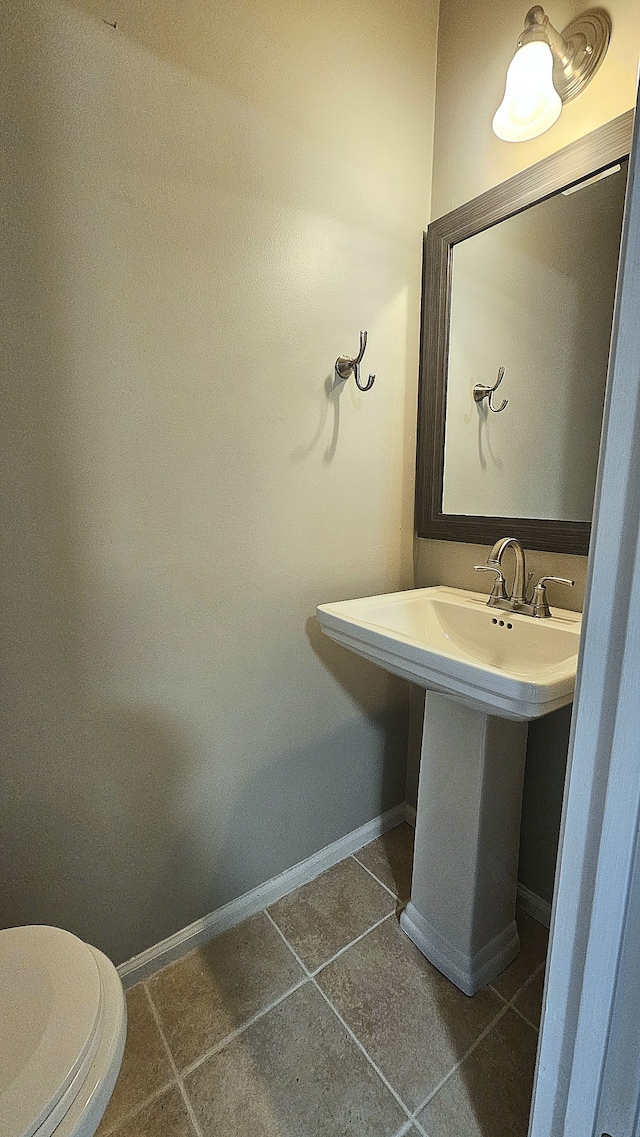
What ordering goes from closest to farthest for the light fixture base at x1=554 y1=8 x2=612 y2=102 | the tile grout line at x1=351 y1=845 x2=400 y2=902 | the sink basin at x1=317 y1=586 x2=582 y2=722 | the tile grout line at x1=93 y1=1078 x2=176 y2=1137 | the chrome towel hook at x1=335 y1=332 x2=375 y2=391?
the sink basin at x1=317 y1=586 x2=582 y2=722, the tile grout line at x1=93 y1=1078 x2=176 y2=1137, the light fixture base at x1=554 y1=8 x2=612 y2=102, the chrome towel hook at x1=335 y1=332 x2=375 y2=391, the tile grout line at x1=351 y1=845 x2=400 y2=902

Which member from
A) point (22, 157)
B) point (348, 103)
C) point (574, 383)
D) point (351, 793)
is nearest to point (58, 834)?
point (351, 793)

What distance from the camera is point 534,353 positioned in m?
1.17

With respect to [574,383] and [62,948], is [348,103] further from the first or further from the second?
[62,948]

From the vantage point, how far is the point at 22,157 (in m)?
0.76

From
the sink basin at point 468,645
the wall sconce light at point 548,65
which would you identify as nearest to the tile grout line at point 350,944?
the sink basin at point 468,645

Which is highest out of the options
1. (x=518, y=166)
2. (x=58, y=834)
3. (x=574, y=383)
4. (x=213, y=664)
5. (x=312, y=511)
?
(x=518, y=166)

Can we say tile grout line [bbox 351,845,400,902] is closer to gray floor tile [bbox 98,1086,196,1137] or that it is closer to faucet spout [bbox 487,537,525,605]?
gray floor tile [bbox 98,1086,196,1137]

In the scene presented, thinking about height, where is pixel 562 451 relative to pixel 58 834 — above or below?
above

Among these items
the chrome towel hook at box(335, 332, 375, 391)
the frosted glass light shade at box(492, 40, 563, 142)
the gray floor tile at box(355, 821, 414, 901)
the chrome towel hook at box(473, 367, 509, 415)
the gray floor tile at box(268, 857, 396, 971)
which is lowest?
the gray floor tile at box(355, 821, 414, 901)

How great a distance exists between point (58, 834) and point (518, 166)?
1877 millimetres

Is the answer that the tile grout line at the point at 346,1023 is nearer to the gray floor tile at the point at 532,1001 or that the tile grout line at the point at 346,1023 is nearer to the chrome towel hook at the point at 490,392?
the gray floor tile at the point at 532,1001

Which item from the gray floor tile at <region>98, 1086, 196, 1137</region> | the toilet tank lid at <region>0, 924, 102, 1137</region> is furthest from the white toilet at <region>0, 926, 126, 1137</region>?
the gray floor tile at <region>98, 1086, 196, 1137</region>

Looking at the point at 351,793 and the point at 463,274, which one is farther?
the point at 351,793

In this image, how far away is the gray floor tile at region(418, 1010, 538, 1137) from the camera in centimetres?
85
